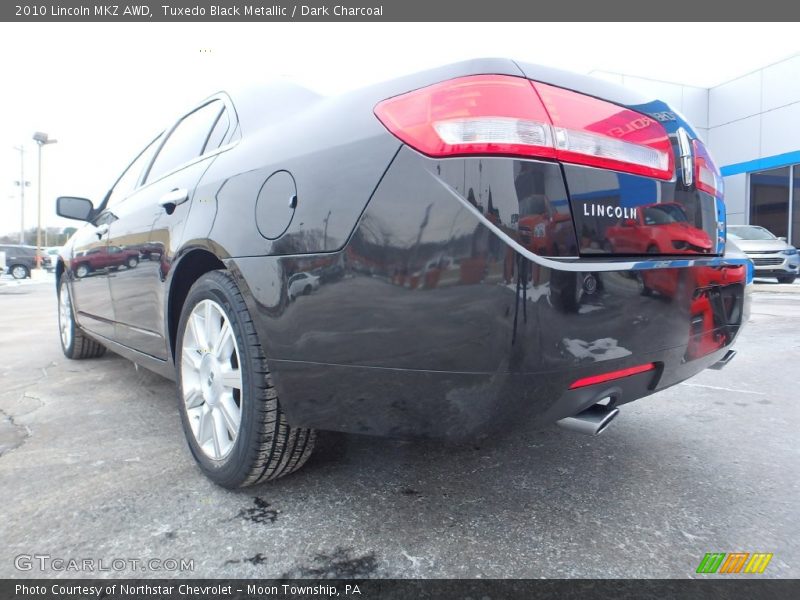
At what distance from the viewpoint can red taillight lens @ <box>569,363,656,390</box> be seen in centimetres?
135

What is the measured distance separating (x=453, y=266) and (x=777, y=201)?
2229 centimetres

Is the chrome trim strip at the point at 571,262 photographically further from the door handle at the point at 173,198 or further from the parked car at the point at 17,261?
the parked car at the point at 17,261

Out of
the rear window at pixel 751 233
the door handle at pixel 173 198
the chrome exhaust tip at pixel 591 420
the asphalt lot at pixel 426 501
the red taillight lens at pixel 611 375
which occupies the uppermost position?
the rear window at pixel 751 233

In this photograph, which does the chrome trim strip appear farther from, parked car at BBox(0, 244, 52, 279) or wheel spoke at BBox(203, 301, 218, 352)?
parked car at BBox(0, 244, 52, 279)

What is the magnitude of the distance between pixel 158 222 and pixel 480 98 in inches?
65.6

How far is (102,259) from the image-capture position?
3.18 metres

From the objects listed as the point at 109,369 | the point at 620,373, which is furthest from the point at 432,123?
the point at 109,369

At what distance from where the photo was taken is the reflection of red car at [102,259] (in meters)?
2.70

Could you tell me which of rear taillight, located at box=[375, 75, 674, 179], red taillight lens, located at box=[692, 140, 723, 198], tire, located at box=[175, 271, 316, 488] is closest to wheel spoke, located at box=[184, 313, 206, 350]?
tire, located at box=[175, 271, 316, 488]

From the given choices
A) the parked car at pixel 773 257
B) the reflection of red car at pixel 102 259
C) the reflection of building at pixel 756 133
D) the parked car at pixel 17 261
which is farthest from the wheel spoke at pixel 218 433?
the parked car at pixel 17 261

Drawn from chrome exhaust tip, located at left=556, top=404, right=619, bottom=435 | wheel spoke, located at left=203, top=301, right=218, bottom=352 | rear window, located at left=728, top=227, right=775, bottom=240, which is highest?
rear window, located at left=728, top=227, right=775, bottom=240

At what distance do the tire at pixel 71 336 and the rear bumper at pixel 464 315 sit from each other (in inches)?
135

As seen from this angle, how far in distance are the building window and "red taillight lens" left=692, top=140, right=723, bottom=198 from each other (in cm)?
2057

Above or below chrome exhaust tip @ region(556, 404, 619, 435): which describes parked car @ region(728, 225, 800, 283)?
above
